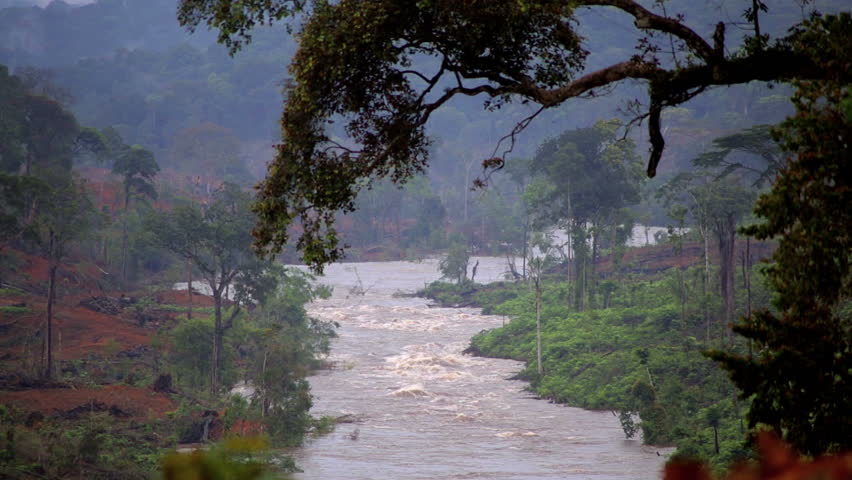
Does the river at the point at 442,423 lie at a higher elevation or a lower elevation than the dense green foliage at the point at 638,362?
lower

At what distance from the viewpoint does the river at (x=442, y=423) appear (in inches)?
651

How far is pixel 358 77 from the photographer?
323 inches

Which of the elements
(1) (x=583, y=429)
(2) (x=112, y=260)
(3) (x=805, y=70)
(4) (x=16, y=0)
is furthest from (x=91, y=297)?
(4) (x=16, y=0)

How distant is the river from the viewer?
1653 centimetres

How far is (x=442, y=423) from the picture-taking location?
21.0 meters

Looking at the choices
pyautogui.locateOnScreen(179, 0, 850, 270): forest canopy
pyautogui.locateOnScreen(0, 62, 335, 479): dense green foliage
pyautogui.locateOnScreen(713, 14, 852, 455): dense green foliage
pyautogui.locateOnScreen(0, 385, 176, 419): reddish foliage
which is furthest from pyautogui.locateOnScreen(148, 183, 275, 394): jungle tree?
pyautogui.locateOnScreen(713, 14, 852, 455): dense green foliage

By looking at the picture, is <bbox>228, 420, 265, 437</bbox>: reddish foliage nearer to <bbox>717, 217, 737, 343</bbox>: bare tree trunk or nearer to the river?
the river

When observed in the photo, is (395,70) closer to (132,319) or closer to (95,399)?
(95,399)

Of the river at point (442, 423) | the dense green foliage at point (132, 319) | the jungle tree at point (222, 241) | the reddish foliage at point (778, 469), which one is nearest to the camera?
the reddish foliage at point (778, 469)

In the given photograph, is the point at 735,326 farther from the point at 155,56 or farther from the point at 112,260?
the point at 155,56

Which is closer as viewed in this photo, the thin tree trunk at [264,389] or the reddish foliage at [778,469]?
the reddish foliage at [778,469]

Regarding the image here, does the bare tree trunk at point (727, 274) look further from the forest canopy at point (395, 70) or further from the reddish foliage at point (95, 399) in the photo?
the forest canopy at point (395, 70)

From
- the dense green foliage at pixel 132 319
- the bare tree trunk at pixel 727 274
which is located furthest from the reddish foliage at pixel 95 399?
the bare tree trunk at pixel 727 274

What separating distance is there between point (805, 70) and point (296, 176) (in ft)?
14.9
